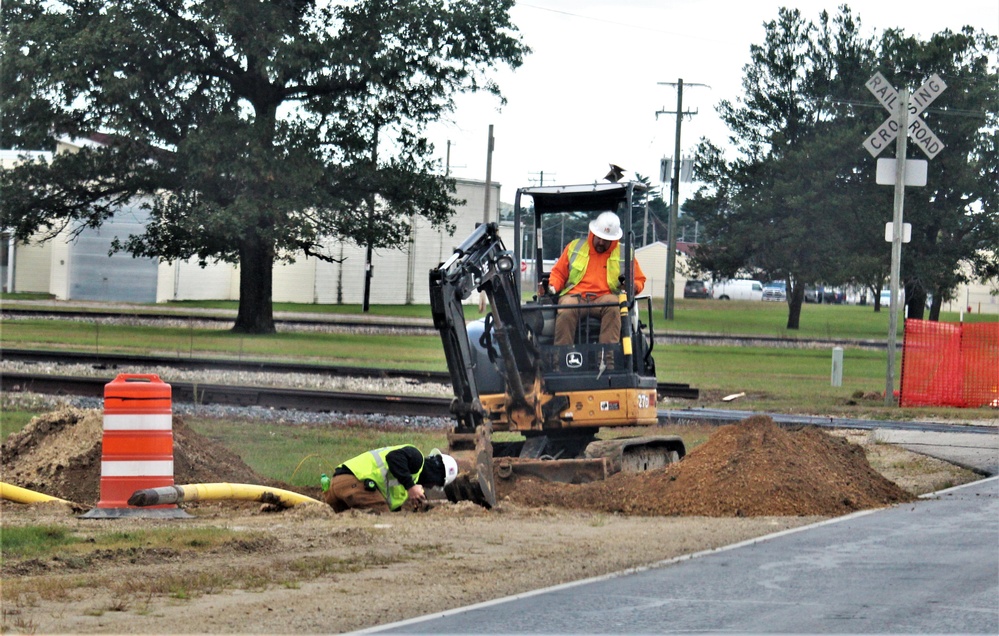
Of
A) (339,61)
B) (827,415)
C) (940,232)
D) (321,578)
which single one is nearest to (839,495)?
(321,578)

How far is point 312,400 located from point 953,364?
46.3 ft

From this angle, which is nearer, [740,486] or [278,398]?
[740,486]

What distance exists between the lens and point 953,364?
28.1 m

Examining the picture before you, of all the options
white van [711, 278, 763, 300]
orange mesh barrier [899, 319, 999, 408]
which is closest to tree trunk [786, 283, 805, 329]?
orange mesh barrier [899, 319, 999, 408]

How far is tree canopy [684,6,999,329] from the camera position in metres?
59.1

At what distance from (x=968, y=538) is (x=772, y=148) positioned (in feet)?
182

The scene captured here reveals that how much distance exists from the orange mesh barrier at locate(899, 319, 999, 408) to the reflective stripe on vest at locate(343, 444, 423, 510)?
18.2 metres

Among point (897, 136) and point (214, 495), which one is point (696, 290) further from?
point (214, 495)

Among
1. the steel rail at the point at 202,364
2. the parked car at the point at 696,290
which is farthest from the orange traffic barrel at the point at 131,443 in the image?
the parked car at the point at 696,290

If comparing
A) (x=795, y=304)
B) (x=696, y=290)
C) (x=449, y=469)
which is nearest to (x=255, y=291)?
(x=449, y=469)

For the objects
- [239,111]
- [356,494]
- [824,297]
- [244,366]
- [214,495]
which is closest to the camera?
[214,495]

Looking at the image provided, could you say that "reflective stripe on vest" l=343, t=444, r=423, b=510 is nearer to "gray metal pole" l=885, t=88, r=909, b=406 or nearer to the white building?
"gray metal pole" l=885, t=88, r=909, b=406

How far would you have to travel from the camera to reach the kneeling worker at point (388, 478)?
1147 centimetres

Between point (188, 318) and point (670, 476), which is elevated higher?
point (188, 318)
